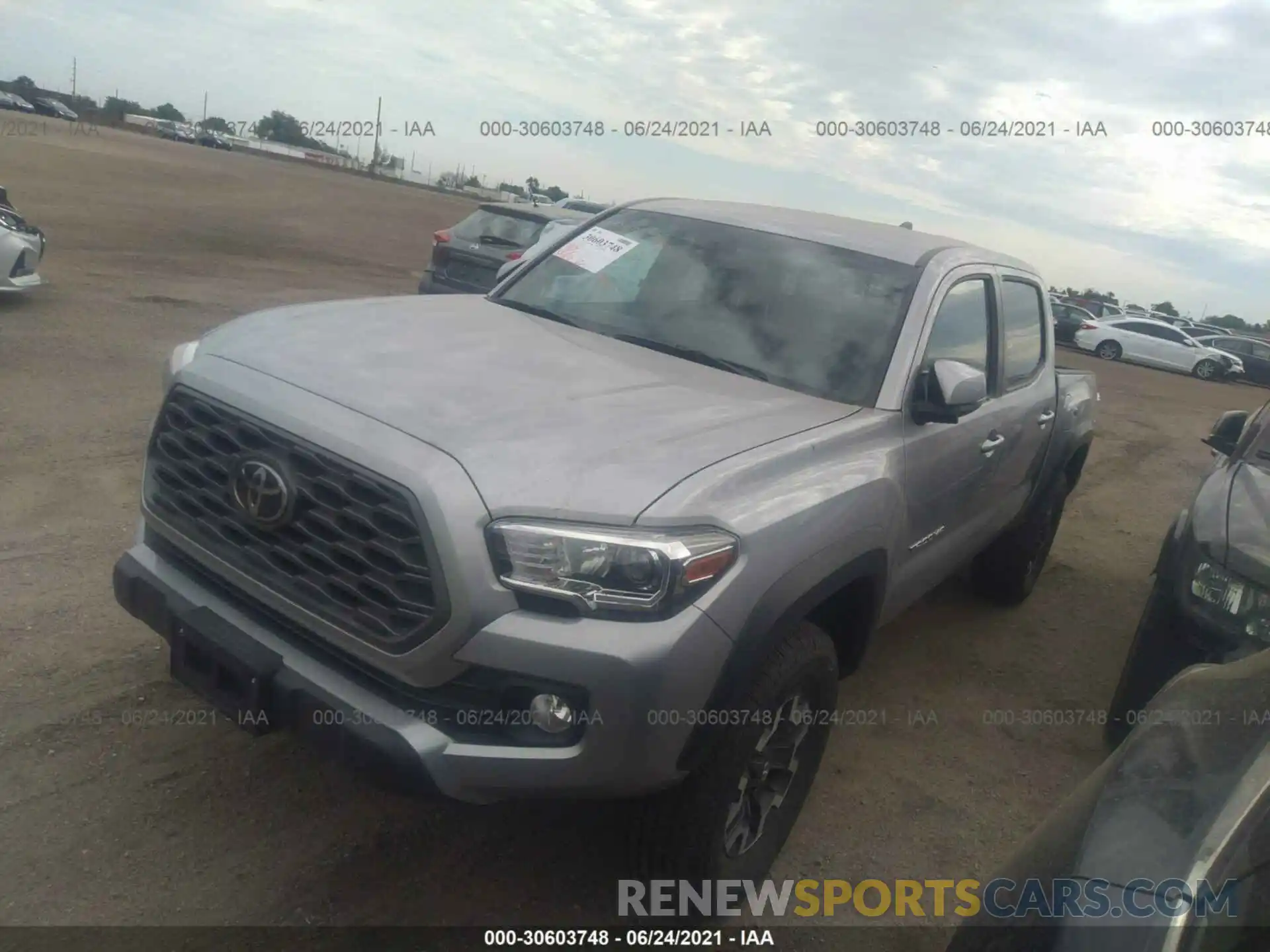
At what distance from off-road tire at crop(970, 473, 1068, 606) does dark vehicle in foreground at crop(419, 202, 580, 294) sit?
6380mm

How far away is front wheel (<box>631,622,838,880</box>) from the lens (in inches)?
103

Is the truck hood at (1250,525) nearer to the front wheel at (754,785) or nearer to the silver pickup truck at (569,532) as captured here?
the silver pickup truck at (569,532)

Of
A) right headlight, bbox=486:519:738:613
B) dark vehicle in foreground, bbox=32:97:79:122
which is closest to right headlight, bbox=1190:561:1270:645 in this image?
right headlight, bbox=486:519:738:613

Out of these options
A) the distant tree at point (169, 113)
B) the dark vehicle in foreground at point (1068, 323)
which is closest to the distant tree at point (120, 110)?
the distant tree at point (169, 113)

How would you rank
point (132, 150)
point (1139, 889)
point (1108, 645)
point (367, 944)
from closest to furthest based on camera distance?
point (1139, 889) → point (367, 944) → point (1108, 645) → point (132, 150)

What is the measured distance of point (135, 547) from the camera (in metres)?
2.93

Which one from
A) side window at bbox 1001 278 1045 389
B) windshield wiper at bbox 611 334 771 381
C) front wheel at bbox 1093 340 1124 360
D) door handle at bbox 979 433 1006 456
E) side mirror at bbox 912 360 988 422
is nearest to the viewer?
side mirror at bbox 912 360 988 422

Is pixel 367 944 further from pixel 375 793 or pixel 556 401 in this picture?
pixel 556 401

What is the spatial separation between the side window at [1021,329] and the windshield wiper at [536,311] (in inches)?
78.0

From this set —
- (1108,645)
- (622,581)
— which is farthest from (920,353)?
(1108,645)

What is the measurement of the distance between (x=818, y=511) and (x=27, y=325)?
8.12 meters

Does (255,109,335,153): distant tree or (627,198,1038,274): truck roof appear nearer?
(627,198,1038,274): truck roof

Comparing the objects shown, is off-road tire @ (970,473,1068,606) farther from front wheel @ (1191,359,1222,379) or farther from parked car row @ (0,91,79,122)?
parked car row @ (0,91,79,122)

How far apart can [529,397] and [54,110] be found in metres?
78.9
